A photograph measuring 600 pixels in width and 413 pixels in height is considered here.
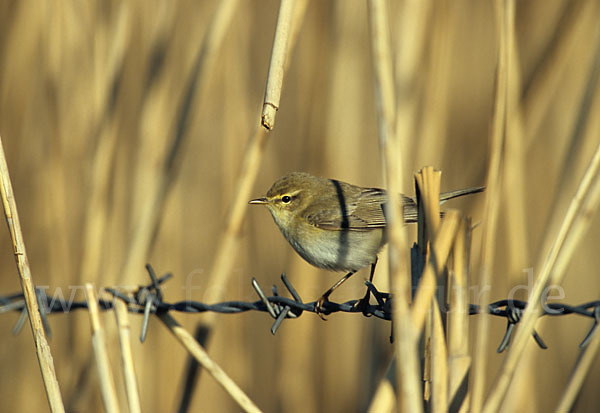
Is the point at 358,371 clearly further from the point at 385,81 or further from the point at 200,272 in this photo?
the point at 385,81

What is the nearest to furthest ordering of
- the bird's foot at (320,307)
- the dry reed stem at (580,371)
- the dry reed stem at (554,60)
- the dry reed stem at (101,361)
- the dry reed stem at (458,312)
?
the dry reed stem at (458,312) → the dry reed stem at (580,371) → the dry reed stem at (101,361) → the bird's foot at (320,307) → the dry reed stem at (554,60)

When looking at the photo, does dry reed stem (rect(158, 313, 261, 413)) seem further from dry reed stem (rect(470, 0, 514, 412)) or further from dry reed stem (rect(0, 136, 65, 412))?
dry reed stem (rect(470, 0, 514, 412))

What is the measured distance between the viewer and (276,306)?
6.82 ft

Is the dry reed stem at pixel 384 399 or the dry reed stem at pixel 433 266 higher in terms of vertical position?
the dry reed stem at pixel 433 266

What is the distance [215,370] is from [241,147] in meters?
1.45

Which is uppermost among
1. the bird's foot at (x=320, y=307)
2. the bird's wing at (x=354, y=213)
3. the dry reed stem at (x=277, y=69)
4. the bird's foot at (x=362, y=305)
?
the dry reed stem at (x=277, y=69)

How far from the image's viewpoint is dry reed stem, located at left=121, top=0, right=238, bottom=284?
228 centimetres

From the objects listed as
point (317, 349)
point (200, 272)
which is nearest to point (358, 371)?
point (317, 349)

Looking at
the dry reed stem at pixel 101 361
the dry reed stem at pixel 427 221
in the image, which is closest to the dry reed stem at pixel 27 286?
the dry reed stem at pixel 101 361

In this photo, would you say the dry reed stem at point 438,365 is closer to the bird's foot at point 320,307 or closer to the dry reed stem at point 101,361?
the bird's foot at point 320,307

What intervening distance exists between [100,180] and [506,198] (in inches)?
69.4

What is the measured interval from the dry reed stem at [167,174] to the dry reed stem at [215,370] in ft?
1.44

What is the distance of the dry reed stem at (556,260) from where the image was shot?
1.38 m

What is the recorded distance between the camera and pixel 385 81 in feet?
4.15
